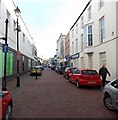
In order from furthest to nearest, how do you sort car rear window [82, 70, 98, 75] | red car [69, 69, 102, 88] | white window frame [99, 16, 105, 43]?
1. white window frame [99, 16, 105, 43]
2. car rear window [82, 70, 98, 75]
3. red car [69, 69, 102, 88]

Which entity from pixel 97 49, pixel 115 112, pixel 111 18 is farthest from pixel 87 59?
pixel 115 112

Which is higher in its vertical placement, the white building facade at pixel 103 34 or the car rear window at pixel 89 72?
the white building facade at pixel 103 34

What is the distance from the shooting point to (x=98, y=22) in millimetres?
22500

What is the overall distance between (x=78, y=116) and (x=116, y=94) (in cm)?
153

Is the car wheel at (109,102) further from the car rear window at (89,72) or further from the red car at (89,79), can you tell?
the car rear window at (89,72)

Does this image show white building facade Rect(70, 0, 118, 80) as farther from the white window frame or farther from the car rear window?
the car rear window

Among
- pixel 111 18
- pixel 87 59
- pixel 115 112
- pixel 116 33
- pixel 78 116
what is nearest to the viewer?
pixel 78 116

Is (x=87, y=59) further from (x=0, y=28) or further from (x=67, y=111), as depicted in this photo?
(x=67, y=111)

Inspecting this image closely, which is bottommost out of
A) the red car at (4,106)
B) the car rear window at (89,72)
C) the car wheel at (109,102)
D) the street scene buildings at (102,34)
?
the car wheel at (109,102)

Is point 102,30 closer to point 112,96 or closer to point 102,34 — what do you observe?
point 102,34

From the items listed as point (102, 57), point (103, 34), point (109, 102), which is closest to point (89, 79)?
point (102, 57)

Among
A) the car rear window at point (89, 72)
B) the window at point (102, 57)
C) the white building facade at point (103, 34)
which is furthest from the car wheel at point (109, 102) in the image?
the window at point (102, 57)

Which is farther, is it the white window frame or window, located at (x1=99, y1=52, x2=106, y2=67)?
the white window frame

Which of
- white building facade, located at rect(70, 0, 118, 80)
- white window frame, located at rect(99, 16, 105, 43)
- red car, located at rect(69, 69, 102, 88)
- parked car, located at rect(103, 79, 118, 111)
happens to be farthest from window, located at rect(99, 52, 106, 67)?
parked car, located at rect(103, 79, 118, 111)
